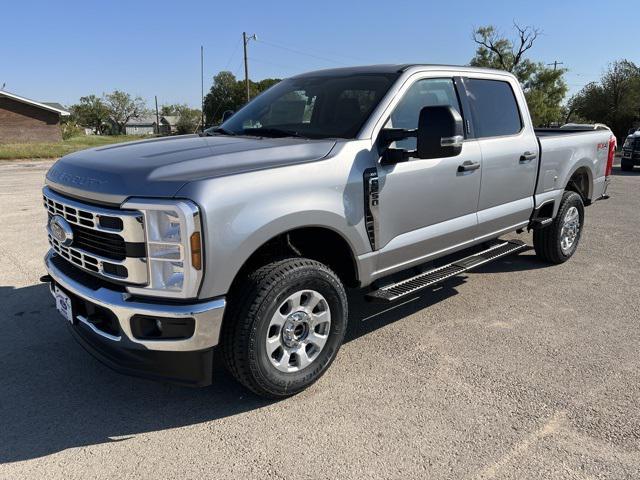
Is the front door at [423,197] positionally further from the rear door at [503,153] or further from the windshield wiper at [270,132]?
the windshield wiper at [270,132]

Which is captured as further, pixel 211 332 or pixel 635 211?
pixel 635 211

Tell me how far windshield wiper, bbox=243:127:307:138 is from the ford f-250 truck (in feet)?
0.08

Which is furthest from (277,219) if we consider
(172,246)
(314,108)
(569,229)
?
(569,229)

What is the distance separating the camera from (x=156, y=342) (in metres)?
2.64

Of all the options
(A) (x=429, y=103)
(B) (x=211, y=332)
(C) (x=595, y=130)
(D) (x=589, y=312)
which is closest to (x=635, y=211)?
(C) (x=595, y=130)

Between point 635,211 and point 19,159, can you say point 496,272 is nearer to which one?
point 635,211

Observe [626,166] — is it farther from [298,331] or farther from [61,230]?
[61,230]

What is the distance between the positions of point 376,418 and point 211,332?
1.05m

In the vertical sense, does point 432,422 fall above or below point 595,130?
below

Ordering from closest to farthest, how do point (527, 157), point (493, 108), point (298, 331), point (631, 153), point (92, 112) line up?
point (298, 331)
point (493, 108)
point (527, 157)
point (631, 153)
point (92, 112)

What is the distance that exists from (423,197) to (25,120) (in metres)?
44.4

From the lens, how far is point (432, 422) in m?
2.88

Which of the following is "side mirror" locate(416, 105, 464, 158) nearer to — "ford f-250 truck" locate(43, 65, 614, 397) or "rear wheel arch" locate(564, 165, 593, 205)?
"ford f-250 truck" locate(43, 65, 614, 397)

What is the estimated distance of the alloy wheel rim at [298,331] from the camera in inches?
118
